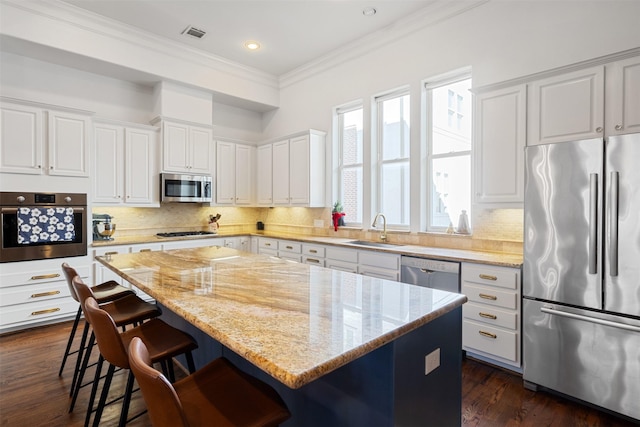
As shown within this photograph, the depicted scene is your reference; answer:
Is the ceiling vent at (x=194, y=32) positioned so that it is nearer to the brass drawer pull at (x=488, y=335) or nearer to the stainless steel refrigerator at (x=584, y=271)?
the stainless steel refrigerator at (x=584, y=271)

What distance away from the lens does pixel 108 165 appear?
4285mm

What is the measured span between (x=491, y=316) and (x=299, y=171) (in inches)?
127

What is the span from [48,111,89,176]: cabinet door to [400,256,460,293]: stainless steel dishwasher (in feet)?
12.3

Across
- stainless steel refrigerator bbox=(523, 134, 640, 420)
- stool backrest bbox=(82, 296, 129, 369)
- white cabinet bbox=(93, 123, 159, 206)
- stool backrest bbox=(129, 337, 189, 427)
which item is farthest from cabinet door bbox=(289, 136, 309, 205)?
stool backrest bbox=(129, 337, 189, 427)

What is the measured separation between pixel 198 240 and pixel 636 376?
15.5ft

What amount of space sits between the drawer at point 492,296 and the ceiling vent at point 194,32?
4260 millimetres

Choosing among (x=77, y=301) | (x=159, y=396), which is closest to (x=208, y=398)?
(x=159, y=396)

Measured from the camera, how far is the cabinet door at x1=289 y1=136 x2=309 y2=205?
16.1ft

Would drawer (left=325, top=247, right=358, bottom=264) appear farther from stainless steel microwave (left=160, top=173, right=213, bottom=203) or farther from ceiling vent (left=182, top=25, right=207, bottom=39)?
ceiling vent (left=182, top=25, right=207, bottom=39)

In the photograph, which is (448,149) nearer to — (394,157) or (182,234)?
(394,157)

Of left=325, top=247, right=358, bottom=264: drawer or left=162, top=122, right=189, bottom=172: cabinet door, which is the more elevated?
left=162, top=122, right=189, bottom=172: cabinet door

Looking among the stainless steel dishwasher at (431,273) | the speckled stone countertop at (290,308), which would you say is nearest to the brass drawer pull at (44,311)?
the speckled stone countertop at (290,308)

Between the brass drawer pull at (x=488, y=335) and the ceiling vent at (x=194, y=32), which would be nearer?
the brass drawer pull at (x=488, y=335)

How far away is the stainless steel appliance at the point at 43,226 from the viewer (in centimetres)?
338
